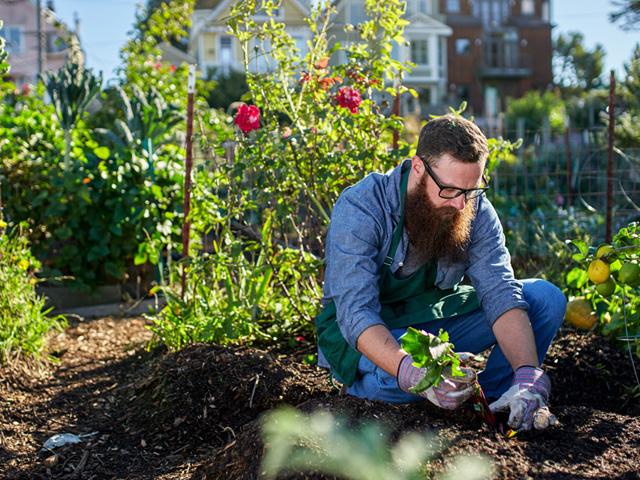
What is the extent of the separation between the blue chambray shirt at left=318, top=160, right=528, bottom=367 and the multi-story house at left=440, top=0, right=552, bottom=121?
35155 mm

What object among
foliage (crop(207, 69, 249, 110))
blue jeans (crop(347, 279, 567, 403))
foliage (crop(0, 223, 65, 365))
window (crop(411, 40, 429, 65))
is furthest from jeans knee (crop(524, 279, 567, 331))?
window (crop(411, 40, 429, 65))

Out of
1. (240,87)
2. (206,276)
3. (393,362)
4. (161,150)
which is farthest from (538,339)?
(240,87)

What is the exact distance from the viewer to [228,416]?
10.1 ft

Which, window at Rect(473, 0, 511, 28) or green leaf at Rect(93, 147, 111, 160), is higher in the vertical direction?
window at Rect(473, 0, 511, 28)

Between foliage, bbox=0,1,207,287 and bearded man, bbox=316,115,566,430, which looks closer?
bearded man, bbox=316,115,566,430

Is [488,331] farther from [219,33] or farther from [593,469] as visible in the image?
[219,33]

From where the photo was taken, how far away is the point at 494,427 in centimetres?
239

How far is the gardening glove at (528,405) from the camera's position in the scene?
238cm

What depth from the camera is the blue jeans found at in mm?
2893

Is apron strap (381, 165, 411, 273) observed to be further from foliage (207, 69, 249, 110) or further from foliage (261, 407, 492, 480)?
foliage (207, 69, 249, 110)

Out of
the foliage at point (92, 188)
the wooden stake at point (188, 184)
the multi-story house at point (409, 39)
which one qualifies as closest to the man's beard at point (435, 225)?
the wooden stake at point (188, 184)

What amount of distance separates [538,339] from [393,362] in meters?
0.82

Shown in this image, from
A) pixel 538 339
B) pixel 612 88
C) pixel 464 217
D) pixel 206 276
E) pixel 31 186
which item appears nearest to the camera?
pixel 464 217

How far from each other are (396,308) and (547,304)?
547mm
